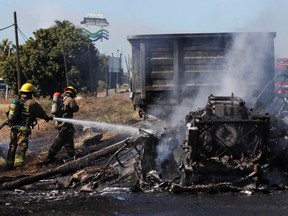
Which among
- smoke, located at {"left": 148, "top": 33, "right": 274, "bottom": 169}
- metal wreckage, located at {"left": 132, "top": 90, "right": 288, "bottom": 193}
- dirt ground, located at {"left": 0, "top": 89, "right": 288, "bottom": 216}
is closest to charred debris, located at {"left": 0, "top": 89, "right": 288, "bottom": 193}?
metal wreckage, located at {"left": 132, "top": 90, "right": 288, "bottom": 193}

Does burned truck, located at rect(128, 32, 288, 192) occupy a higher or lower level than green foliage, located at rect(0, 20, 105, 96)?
lower

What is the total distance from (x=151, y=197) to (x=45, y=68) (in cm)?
2881

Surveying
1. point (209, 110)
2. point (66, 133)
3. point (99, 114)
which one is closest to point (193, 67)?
point (209, 110)

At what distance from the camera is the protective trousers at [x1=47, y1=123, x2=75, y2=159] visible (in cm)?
973

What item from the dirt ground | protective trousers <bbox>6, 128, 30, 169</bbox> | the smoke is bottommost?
the dirt ground

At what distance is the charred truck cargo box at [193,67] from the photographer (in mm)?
9023

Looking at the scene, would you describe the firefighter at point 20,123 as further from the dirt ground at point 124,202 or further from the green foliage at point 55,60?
the green foliage at point 55,60

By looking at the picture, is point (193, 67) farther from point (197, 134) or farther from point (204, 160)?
point (204, 160)

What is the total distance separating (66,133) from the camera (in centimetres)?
987

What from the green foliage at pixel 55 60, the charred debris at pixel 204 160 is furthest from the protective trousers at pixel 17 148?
the green foliage at pixel 55 60

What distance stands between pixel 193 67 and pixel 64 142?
308 cm

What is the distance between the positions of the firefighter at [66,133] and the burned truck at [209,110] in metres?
1.44

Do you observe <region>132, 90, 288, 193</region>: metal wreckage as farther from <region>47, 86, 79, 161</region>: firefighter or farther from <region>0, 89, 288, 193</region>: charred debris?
<region>47, 86, 79, 161</region>: firefighter

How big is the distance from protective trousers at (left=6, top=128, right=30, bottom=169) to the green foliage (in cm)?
2377
